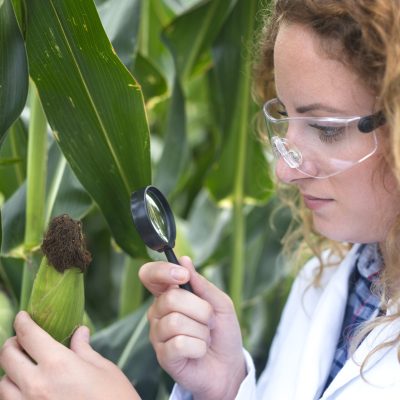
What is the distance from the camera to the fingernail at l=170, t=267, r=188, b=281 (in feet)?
2.64

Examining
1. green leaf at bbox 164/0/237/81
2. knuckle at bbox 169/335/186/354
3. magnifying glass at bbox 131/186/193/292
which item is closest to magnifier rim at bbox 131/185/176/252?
magnifying glass at bbox 131/186/193/292

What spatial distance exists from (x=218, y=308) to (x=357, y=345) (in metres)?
0.17

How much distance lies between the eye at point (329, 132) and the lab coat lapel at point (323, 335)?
0.97ft

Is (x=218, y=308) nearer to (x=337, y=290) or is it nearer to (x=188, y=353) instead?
(x=188, y=353)

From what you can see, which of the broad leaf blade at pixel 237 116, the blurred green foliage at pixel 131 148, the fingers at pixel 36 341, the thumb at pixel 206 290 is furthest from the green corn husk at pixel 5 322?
the broad leaf blade at pixel 237 116

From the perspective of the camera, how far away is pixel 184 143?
124cm

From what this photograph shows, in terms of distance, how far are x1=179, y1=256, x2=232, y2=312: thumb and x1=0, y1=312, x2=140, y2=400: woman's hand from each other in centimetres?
14

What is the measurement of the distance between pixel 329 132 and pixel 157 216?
0.65 ft

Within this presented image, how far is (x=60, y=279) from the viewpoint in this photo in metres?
0.72

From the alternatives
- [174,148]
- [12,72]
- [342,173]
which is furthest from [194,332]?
[174,148]

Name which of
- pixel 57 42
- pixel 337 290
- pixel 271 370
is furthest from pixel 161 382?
pixel 57 42

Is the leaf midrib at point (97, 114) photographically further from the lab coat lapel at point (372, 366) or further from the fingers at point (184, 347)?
the lab coat lapel at point (372, 366)

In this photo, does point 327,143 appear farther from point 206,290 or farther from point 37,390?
point 37,390

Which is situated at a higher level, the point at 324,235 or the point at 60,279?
the point at 60,279
